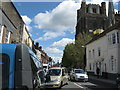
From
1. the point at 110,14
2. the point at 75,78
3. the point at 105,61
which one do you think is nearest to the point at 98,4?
the point at 110,14

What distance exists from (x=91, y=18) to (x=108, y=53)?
6727cm

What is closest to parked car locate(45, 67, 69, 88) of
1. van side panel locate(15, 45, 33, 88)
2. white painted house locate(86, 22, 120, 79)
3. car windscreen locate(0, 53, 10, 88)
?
car windscreen locate(0, 53, 10, 88)

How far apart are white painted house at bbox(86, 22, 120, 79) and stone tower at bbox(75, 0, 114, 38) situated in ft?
173

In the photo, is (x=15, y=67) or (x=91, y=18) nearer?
(x=15, y=67)

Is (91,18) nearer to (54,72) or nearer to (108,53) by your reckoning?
(108,53)

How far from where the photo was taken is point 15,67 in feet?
8.98

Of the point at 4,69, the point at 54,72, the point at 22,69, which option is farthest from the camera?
the point at 54,72

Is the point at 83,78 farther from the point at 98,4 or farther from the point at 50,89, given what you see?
the point at 98,4

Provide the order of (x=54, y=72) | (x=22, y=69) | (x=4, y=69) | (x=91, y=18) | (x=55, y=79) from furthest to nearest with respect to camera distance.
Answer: (x=91, y=18)
(x=54, y=72)
(x=55, y=79)
(x=4, y=69)
(x=22, y=69)

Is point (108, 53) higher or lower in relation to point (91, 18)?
lower

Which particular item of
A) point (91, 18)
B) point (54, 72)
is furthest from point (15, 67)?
point (91, 18)

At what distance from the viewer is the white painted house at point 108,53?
26.5 meters

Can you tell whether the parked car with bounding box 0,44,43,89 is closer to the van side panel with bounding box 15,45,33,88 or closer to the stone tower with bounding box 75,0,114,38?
the van side panel with bounding box 15,45,33,88

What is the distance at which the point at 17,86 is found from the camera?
8.68 feet
